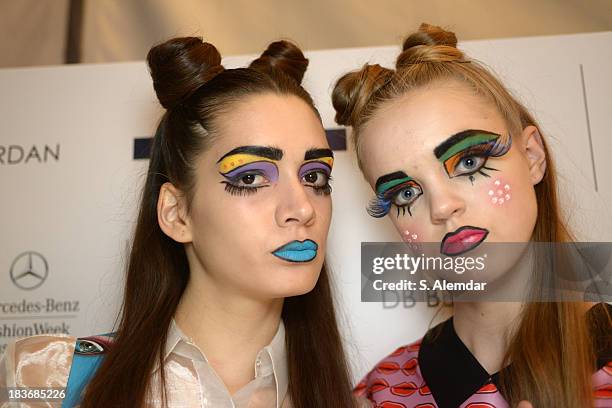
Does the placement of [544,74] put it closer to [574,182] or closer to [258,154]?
[574,182]

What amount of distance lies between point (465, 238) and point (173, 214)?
1.39 ft

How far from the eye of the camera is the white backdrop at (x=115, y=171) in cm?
113

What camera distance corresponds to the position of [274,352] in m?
0.97

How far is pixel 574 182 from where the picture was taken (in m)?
1.09

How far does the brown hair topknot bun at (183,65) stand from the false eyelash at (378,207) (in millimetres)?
314

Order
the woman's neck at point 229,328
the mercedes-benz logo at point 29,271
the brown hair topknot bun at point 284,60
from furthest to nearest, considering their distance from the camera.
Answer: the mercedes-benz logo at point 29,271
the brown hair topknot bun at point 284,60
the woman's neck at point 229,328

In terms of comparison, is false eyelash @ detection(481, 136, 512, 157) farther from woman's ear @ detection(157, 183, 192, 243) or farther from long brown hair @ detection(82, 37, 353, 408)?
woman's ear @ detection(157, 183, 192, 243)

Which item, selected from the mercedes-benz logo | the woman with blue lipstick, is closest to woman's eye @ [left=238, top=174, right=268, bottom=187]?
the woman with blue lipstick

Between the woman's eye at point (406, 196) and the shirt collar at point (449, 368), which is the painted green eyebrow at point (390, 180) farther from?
the shirt collar at point (449, 368)

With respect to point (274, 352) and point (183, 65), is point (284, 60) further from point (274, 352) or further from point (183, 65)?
point (274, 352)

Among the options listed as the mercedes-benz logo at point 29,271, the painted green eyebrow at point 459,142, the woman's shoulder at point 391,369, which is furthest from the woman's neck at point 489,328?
the mercedes-benz logo at point 29,271

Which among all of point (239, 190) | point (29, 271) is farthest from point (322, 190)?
point (29, 271)

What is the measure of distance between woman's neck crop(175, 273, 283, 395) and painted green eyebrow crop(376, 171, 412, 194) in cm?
23

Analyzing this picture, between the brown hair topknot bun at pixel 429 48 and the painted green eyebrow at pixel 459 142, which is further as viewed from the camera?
the brown hair topknot bun at pixel 429 48
